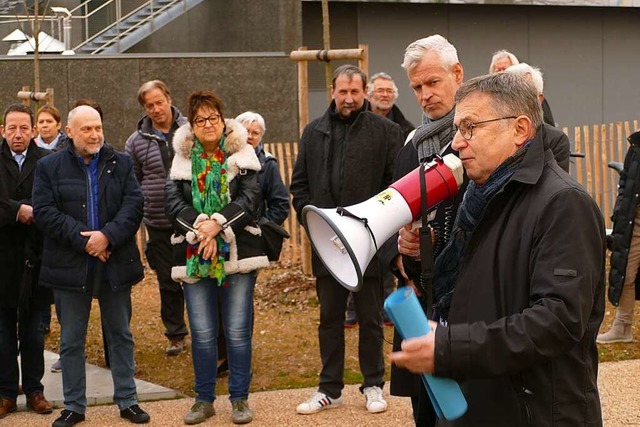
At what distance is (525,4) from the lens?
2127cm

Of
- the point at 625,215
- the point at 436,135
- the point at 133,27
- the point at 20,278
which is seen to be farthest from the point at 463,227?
the point at 133,27

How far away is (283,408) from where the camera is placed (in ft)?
24.3

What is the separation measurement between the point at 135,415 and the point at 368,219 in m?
3.96

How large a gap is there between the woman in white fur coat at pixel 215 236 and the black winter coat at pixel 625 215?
323cm

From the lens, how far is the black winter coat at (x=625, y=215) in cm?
852

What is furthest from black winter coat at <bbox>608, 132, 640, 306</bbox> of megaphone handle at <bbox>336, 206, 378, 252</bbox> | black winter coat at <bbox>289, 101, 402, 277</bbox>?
megaphone handle at <bbox>336, 206, 378, 252</bbox>

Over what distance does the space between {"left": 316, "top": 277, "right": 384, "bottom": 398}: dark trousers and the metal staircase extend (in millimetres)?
12822

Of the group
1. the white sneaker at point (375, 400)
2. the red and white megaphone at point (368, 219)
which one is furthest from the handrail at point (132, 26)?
the red and white megaphone at point (368, 219)

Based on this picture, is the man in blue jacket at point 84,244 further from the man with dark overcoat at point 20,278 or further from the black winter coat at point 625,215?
the black winter coat at point 625,215

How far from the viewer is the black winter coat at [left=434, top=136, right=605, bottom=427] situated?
3188 mm

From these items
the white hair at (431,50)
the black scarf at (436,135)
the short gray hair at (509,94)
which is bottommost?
the black scarf at (436,135)

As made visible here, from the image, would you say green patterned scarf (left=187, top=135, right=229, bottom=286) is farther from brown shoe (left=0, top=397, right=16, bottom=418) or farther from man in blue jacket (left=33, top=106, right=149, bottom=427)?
brown shoe (left=0, top=397, right=16, bottom=418)

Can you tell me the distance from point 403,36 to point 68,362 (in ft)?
47.7

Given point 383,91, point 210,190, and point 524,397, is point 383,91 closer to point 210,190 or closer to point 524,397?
point 210,190
